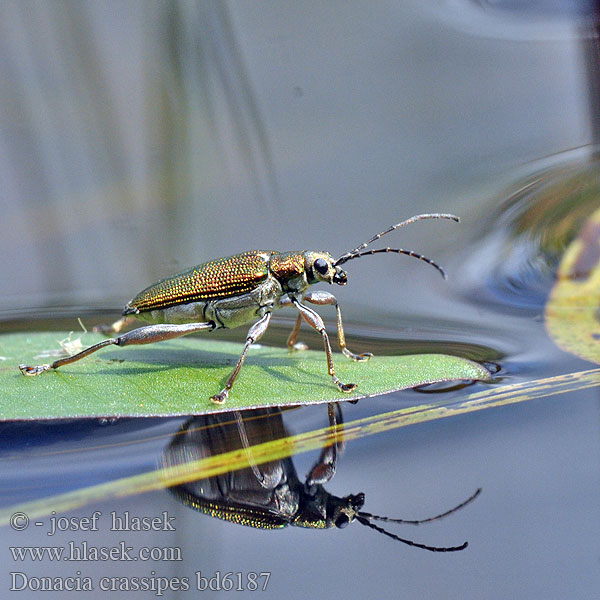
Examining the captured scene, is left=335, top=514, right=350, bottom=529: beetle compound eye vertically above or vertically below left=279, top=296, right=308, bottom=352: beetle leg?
above

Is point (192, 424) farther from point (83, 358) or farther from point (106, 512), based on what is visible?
point (83, 358)

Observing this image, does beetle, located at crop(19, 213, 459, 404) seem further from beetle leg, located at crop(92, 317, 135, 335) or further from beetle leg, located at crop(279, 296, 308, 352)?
beetle leg, located at crop(92, 317, 135, 335)

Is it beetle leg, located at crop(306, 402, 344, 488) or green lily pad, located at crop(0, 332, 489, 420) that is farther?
green lily pad, located at crop(0, 332, 489, 420)

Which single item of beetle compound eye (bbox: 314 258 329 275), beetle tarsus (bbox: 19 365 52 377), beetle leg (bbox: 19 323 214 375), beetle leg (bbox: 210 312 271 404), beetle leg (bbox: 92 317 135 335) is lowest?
beetle leg (bbox: 92 317 135 335)

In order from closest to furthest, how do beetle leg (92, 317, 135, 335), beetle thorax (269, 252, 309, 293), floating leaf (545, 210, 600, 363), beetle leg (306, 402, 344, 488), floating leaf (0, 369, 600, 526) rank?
floating leaf (0, 369, 600, 526), beetle leg (306, 402, 344, 488), floating leaf (545, 210, 600, 363), beetle thorax (269, 252, 309, 293), beetle leg (92, 317, 135, 335)

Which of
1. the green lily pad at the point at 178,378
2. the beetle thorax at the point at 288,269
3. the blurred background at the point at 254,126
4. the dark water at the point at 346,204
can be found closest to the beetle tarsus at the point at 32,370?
the green lily pad at the point at 178,378

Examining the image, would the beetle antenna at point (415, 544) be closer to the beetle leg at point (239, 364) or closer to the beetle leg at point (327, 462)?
the beetle leg at point (327, 462)

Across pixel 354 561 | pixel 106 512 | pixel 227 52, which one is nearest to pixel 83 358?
pixel 106 512

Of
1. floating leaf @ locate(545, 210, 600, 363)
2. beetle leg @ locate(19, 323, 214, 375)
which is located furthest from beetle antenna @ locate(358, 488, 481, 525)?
beetle leg @ locate(19, 323, 214, 375)

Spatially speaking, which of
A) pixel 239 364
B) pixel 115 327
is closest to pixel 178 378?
pixel 239 364
